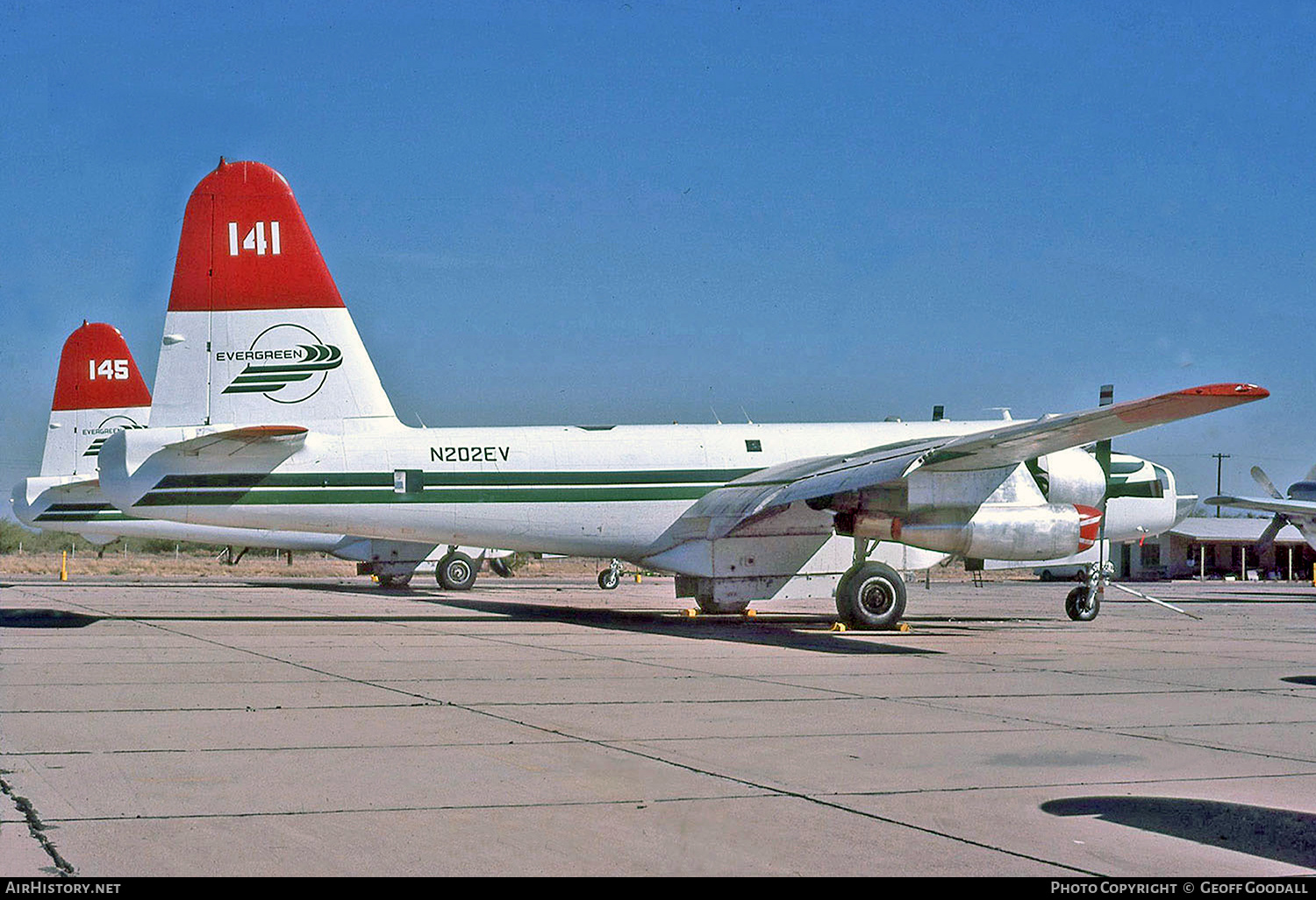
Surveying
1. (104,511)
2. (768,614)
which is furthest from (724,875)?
(104,511)

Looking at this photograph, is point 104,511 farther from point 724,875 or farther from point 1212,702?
point 724,875

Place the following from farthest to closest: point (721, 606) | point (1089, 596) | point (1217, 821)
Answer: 1. point (1089, 596)
2. point (721, 606)
3. point (1217, 821)

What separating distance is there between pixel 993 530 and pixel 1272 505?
2172 cm

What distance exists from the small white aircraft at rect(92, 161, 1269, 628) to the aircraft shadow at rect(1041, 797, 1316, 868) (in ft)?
34.3

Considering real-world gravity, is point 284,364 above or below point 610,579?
above

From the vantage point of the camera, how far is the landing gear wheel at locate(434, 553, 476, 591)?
35719 millimetres

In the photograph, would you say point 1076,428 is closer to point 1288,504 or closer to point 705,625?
point 705,625

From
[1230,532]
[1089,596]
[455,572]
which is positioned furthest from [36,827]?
[1230,532]

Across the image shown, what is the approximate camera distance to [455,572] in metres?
35.8

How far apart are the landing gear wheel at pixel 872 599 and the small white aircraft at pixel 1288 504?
1668 cm

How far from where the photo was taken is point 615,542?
21.2 metres

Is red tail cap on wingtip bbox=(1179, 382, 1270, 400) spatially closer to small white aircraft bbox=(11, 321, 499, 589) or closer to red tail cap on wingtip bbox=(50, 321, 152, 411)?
small white aircraft bbox=(11, 321, 499, 589)

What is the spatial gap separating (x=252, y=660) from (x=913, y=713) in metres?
7.33
